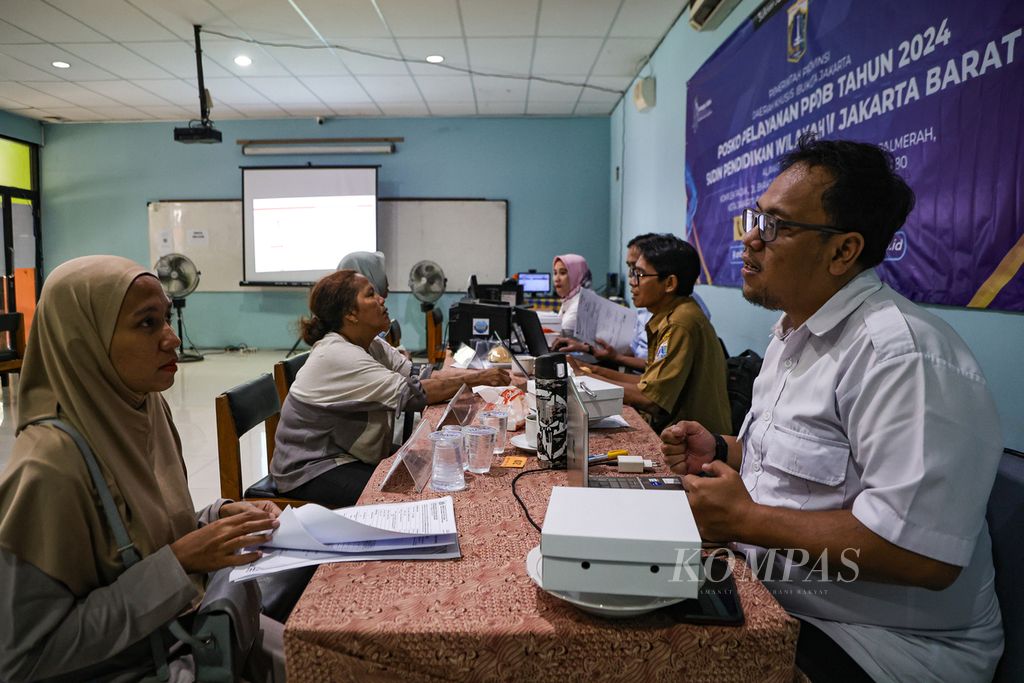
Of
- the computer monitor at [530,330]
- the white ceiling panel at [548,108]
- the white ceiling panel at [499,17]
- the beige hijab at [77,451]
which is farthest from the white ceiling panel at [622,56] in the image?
the beige hijab at [77,451]

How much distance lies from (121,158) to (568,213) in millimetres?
5693

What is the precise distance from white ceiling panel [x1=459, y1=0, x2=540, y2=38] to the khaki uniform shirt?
9.93 feet

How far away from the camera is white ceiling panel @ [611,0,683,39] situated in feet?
14.0

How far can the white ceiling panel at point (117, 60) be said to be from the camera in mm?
5066

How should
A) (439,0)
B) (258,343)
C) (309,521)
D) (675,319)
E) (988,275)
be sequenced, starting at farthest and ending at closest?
(258,343) → (439,0) → (675,319) → (988,275) → (309,521)

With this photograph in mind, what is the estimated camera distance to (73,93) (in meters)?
6.46

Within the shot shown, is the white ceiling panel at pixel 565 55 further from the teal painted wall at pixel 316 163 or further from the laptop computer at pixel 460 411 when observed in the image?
the laptop computer at pixel 460 411

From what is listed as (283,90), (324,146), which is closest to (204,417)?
(283,90)

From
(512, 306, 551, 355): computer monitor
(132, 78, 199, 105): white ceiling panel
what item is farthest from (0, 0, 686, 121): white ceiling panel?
(512, 306, 551, 355): computer monitor

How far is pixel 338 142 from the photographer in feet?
25.0

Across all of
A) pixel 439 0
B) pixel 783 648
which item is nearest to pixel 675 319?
pixel 783 648

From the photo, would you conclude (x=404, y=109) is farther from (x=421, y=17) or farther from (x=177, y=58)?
(x=421, y=17)

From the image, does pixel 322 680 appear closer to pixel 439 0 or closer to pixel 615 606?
pixel 615 606

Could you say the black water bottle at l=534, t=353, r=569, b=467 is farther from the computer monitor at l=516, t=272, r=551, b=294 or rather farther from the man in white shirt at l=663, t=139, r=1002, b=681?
the computer monitor at l=516, t=272, r=551, b=294
